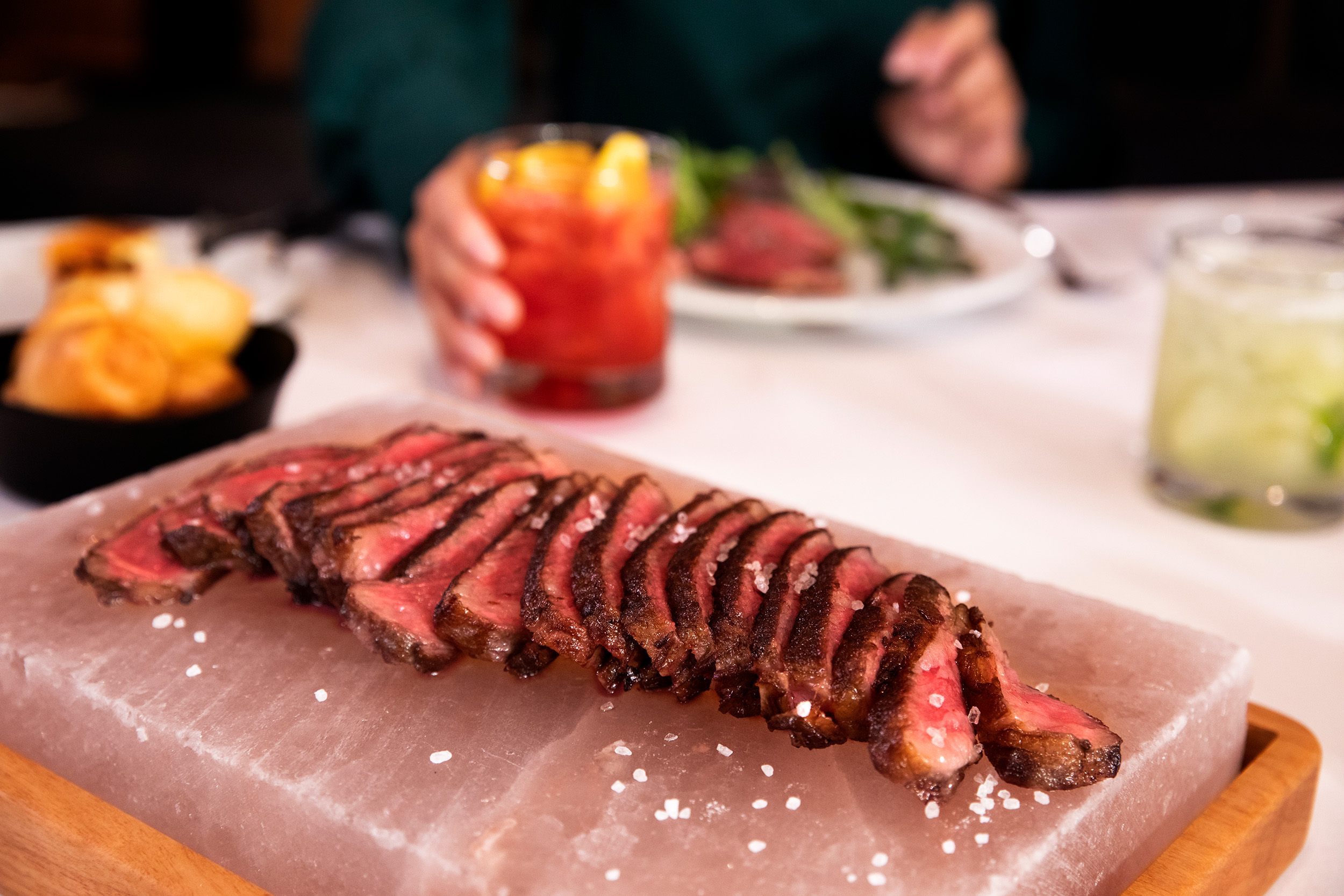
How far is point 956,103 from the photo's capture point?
3.40 m

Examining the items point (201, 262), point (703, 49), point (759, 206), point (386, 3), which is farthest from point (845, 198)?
point (201, 262)

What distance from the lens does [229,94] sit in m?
11.5

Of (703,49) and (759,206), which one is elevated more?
(703,49)

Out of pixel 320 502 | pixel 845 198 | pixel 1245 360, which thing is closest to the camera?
pixel 320 502

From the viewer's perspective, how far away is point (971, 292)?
A: 2520 mm

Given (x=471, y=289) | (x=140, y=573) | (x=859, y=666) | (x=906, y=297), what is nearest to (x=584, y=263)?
(x=471, y=289)

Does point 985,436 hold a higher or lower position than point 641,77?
lower

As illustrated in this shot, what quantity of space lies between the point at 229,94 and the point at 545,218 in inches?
423

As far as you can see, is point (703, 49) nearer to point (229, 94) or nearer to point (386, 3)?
point (386, 3)

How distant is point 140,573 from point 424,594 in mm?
364

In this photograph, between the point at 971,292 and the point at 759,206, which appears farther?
the point at 759,206

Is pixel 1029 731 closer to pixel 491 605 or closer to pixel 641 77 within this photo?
pixel 491 605

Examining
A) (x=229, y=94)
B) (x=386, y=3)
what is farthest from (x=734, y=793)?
(x=229, y=94)

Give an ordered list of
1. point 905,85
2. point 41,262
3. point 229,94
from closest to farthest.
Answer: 1. point 41,262
2. point 905,85
3. point 229,94
